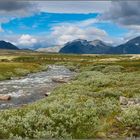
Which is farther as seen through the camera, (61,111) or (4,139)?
(61,111)

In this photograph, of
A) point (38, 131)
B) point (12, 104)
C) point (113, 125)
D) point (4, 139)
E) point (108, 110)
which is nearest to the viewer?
point (4, 139)

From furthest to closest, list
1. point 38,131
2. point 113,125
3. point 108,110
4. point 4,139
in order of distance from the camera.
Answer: point 108,110 → point 113,125 → point 38,131 → point 4,139

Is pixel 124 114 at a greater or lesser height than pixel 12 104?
greater

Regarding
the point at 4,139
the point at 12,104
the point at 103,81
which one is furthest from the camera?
the point at 103,81

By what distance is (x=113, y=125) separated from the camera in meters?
17.9

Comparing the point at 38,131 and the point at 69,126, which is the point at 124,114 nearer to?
the point at 69,126

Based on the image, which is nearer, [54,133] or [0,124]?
[54,133]

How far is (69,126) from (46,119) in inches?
43.4

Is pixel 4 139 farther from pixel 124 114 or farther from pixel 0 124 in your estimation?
pixel 124 114

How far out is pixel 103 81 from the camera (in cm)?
4659

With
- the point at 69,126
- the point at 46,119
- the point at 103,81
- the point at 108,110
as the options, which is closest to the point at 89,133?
the point at 69,126

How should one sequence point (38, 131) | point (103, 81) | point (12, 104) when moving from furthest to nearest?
point (103, 81), point (12, 104), point (38, 131)

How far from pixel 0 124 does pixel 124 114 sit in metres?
6.45

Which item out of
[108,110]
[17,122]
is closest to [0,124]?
[17,122]
